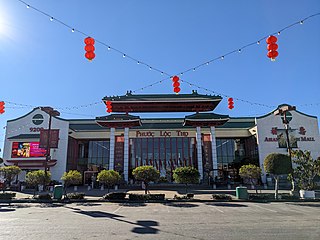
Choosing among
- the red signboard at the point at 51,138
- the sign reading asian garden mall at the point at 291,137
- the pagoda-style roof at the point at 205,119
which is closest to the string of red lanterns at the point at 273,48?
the pagoda-style roof at the point at 205,119

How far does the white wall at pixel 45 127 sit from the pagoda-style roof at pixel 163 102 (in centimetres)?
854

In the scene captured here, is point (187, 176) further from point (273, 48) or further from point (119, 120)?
point (119, 120)

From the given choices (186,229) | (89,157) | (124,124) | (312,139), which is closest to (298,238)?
(186,229)

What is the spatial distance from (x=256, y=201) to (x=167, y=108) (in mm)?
18891

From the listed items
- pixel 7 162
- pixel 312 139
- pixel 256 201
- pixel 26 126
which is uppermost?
pixel 26 126

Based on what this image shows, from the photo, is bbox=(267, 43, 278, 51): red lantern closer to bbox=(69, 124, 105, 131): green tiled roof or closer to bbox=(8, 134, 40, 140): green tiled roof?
bbox=(69, 124, 105, 131): green tiled roof

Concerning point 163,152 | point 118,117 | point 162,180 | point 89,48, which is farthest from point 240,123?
point 89,48

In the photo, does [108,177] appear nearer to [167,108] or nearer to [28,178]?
[28,178]

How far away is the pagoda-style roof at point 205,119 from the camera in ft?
107

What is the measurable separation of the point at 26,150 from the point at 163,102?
2036 centimetres

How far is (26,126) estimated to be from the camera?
118 feet

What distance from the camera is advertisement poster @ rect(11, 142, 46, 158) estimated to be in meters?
34.0

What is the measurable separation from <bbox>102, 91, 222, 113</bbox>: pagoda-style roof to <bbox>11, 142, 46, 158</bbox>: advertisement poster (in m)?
11.9

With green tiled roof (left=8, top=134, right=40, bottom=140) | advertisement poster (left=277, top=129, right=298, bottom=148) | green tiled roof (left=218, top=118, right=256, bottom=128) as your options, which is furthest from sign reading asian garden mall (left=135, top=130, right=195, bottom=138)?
green tiled roof (left=8, top=134, right=40, bottom=140)
